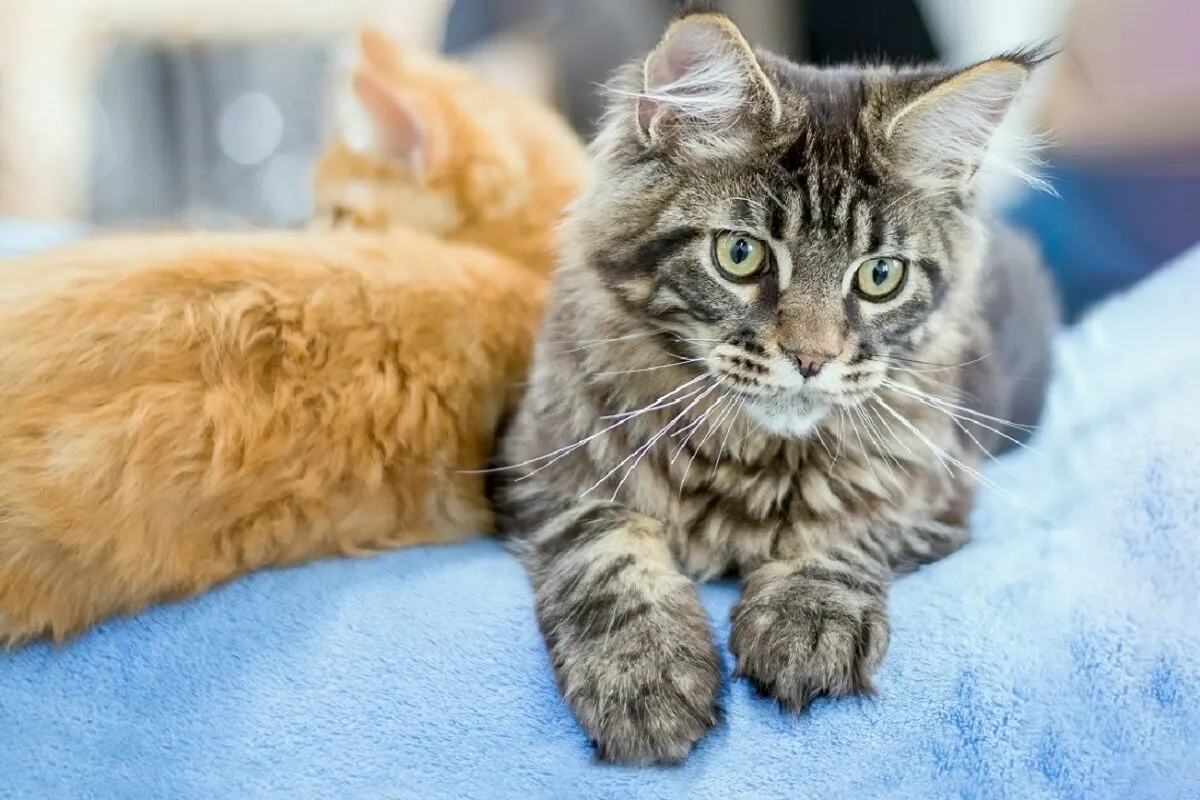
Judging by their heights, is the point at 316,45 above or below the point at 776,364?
above

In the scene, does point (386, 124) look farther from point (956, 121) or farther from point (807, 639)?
point (807, 639)

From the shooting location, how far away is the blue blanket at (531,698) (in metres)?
0.88

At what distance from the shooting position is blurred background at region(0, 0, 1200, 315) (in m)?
2.11

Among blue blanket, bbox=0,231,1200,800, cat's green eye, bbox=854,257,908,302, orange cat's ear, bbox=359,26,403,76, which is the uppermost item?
orange cat's ear, bbox=359,26,403,76

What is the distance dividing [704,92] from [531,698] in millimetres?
687

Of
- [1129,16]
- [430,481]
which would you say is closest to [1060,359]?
[1129,16]

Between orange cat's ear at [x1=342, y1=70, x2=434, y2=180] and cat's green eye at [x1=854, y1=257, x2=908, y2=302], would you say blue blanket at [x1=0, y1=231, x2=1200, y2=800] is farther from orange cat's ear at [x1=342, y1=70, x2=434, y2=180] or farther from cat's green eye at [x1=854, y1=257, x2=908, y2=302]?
orange cat's ear at [x1=342, y1=70, x2=434, y2=180]

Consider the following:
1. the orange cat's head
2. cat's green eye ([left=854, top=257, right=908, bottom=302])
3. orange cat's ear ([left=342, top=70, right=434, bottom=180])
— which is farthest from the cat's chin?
orange cat's ear ([left=342, top=70, right=434, bottom=180])

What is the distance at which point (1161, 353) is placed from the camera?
5.14ft

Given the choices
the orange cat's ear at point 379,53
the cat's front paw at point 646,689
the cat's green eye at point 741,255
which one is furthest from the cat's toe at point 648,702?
the orange cat's ear at point 379,53

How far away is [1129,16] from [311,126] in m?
2.63

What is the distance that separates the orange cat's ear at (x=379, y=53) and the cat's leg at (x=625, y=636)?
1151mm

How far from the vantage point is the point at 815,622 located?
94 centimetres

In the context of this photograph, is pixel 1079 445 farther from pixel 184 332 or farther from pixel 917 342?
pixel 184 332
